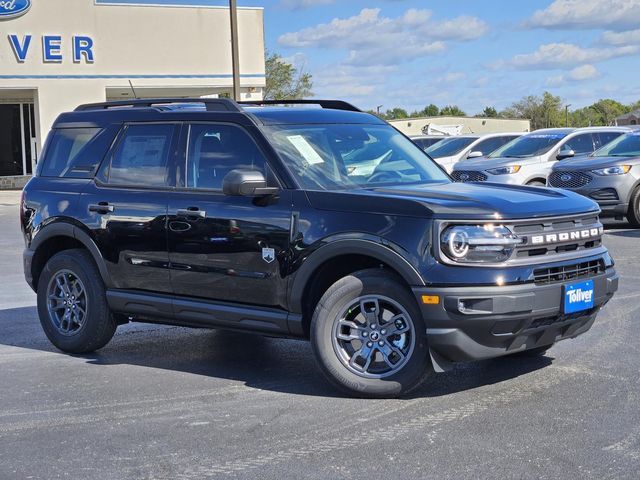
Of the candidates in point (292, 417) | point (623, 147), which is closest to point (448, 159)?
point (623, 147)

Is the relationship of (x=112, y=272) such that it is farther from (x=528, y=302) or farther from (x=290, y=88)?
(x=290, y=88)

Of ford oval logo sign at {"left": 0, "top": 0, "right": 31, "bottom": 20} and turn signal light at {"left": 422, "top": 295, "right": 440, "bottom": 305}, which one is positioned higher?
ford oval logo sign at {"left": 0, "top": 0, "right": 31, "bottom": 20}

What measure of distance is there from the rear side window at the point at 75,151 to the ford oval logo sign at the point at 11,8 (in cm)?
2703

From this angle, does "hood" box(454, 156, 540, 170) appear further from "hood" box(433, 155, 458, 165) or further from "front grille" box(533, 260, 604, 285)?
"front grille" box(533, 260, 604, 285)

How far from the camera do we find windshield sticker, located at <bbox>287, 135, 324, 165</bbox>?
6.68 m

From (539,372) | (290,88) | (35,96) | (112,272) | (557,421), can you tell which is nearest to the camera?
(557,421)

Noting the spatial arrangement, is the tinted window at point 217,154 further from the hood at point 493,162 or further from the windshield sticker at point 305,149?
the hood at point 493,162

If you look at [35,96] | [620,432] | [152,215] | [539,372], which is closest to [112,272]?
[152,215]

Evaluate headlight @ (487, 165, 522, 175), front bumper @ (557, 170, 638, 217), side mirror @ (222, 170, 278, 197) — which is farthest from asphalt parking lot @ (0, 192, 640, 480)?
headlight @ (487, 165, 522, 175)

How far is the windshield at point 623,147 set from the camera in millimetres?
17344

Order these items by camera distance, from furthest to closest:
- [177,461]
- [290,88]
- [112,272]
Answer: [290,88] → [112,272] → [177,461]

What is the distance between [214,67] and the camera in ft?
118

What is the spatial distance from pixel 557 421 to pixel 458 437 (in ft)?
2.10

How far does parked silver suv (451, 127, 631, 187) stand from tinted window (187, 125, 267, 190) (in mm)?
11582
